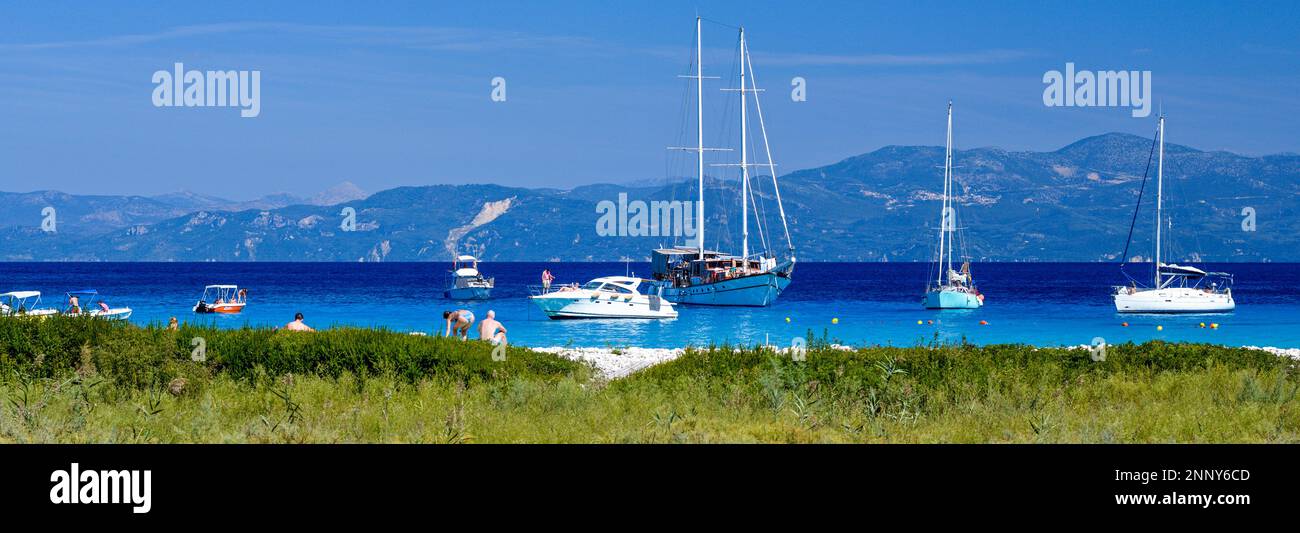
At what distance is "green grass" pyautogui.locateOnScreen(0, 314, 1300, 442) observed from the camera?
11.8 metres

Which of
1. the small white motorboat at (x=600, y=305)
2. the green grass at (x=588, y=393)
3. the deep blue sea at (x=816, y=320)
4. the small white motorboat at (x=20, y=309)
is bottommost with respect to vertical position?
the deep blue sea at (x=816, y=320)

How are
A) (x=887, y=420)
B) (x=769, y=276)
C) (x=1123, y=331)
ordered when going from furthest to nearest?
(x=769, y=276), (x=1123, y=331), (x=887, y=420)

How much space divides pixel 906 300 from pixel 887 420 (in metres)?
97.9

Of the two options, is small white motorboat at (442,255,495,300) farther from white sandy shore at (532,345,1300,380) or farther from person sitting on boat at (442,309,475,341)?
person sitting on boat at (442,309,475,341)

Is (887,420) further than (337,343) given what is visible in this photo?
No

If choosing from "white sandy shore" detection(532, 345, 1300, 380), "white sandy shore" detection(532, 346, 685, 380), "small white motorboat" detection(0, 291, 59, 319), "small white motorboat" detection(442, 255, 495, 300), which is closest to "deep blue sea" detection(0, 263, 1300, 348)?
"small white motorboat" detection(442, 255, 495, 300)

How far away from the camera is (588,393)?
604 inches

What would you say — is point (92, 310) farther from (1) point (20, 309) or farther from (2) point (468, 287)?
(2) point (468, 287)

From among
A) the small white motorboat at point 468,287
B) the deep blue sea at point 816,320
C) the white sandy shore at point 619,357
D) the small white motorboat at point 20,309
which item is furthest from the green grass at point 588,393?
the small white motorboat at point 468,287

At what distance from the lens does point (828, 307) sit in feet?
307

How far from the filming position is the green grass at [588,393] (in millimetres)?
11812


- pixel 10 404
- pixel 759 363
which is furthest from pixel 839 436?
pixel 10 404

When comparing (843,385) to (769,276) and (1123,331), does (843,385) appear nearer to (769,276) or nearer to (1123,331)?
(1123,331)

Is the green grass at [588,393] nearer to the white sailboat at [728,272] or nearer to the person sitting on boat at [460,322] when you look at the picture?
the person sitting on boat at [460,322]
